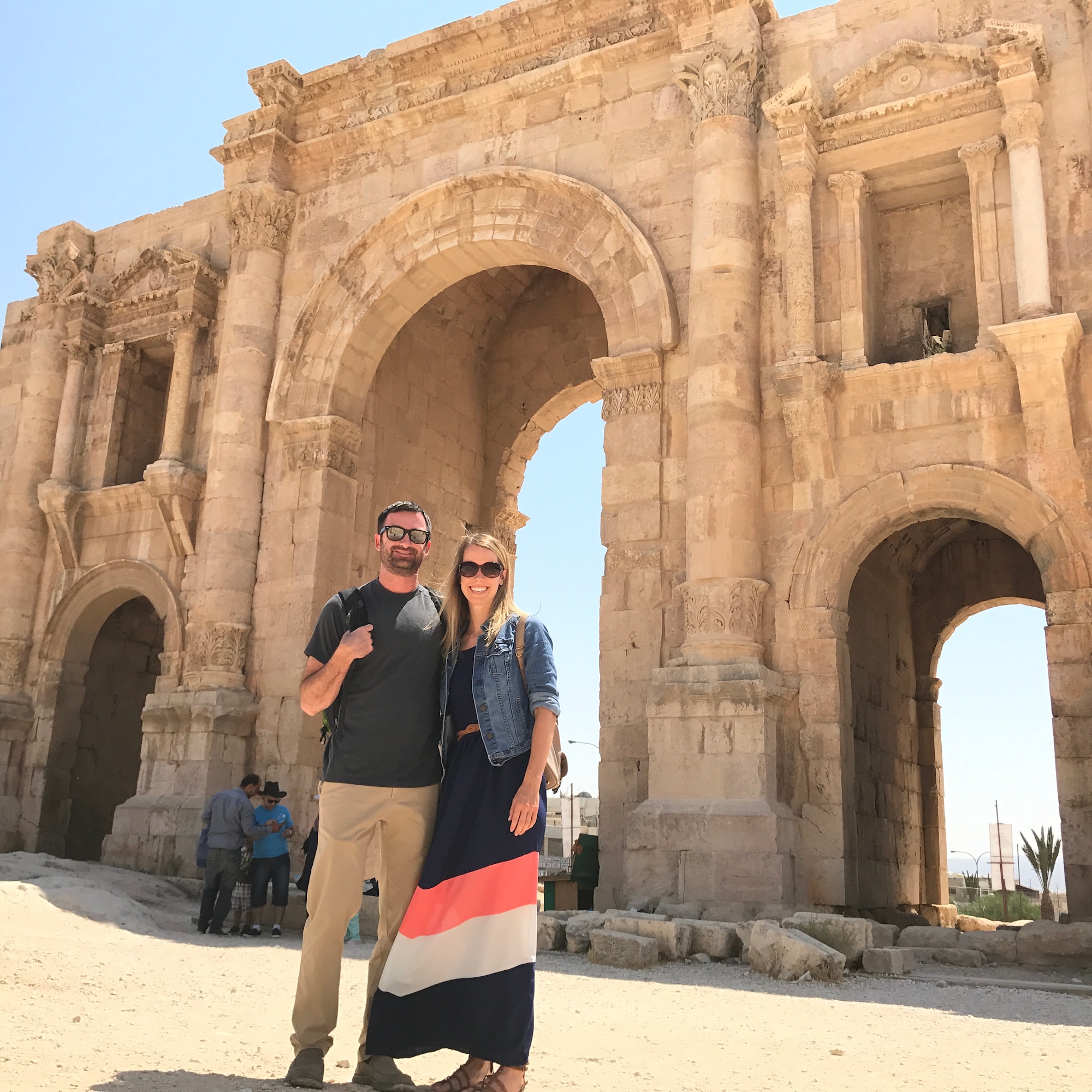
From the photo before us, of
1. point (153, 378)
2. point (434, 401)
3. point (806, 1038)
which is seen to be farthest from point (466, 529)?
point (806, 1038)

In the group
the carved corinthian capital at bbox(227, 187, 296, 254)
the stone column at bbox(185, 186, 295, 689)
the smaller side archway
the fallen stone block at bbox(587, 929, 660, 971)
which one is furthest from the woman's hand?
the carved corinthian capital at bbox(227, 187, 296, 254)

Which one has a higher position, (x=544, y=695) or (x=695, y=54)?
(x=695, y=54)

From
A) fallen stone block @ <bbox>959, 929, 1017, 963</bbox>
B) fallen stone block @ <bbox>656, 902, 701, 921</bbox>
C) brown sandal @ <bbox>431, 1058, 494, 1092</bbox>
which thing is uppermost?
fallen stone block @ <bbox>656, 902, 701, 921</bbox>

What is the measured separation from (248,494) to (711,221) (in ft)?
20.7

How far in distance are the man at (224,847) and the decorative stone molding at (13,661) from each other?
19.9 feet

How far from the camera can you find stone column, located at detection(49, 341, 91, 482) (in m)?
15.4

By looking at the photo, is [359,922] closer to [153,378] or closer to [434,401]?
[434,401]

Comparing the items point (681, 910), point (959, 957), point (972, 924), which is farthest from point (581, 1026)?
point (972, 924)

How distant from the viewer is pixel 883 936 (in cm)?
875

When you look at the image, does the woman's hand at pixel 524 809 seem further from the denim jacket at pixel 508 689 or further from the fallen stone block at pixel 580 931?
the fallen stone block at pixel 580 931

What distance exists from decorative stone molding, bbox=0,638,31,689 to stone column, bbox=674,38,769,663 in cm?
952

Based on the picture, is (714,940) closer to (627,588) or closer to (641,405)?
(627,588)

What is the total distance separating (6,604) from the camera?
49.7 ft

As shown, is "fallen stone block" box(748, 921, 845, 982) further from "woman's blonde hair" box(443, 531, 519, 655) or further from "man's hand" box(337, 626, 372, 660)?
"man's hand" box(337, 626, 372, 660)
